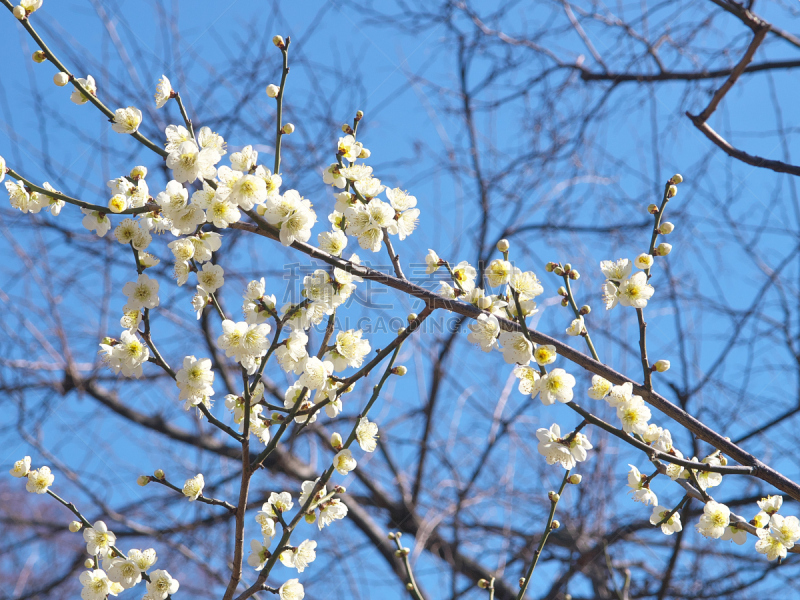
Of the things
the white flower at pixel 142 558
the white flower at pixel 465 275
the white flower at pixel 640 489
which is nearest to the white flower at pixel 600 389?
the white flower at pixel 640 489

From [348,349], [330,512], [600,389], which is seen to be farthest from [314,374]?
[600,389]

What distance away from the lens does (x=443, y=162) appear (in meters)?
4.24

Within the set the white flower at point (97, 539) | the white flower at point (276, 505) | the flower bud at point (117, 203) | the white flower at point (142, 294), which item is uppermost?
the flower bud at point (117, 203)

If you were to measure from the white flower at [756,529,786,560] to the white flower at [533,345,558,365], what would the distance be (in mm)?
754

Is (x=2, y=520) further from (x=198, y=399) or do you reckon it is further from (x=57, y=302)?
(x=198, y=399)

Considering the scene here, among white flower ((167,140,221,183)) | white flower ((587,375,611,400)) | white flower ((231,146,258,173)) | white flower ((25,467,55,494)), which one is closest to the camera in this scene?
white flower ((167,140,221,183))

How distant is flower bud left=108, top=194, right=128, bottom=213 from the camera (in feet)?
5.21

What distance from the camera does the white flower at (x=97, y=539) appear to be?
1.76m

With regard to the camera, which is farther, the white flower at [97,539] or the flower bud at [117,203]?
the white flower at [97,539]

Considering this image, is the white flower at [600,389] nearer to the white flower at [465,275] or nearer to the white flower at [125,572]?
the white flower at [465,275]

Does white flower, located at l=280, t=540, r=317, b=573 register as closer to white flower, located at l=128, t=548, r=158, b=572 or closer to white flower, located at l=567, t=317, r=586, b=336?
white flower, located at l=128, t=548, r=158, b=572

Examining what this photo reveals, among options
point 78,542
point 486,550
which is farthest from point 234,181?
point 78,542

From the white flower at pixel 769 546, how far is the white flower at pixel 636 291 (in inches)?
27.5

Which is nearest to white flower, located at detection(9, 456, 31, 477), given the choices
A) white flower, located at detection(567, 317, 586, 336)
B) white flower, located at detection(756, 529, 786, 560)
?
white flower, located at detection(567, 317, 586, 336)
